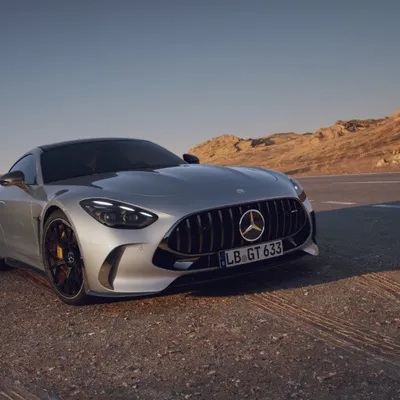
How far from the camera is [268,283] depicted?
4.82 m

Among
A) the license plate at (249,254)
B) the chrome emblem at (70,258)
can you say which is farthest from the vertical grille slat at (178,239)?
the chrome emblem at (70,258)

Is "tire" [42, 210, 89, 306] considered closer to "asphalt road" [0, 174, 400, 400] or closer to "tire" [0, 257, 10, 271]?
"asphalt road" [0, 174, 400, 400]

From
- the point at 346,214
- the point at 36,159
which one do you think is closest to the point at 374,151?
the point at 346,214

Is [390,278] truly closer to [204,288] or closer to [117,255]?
[204,288]

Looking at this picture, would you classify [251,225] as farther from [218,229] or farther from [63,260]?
[63,260]

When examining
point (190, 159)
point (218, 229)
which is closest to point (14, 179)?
point (190, 159)

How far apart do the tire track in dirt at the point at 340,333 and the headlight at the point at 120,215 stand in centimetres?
94

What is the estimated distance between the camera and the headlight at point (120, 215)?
428cm

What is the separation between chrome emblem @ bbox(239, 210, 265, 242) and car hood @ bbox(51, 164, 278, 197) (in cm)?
27

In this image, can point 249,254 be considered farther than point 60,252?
No

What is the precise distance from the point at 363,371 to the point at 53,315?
251 cm

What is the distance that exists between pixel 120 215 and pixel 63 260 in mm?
759

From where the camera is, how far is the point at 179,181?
4805 millimetres

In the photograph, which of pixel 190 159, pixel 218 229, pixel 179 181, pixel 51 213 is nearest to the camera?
pixel 218 229
